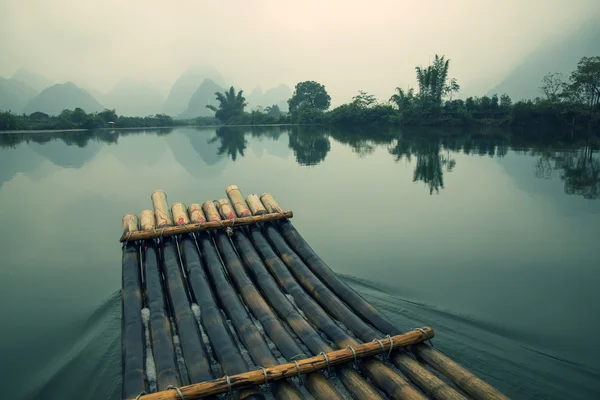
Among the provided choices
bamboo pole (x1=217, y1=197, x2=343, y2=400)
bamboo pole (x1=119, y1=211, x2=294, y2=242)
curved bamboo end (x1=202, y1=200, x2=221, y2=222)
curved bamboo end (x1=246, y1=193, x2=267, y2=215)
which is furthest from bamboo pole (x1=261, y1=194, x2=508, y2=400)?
curved bamboo end (x1=202, y1=200, x2=221, y2=222)

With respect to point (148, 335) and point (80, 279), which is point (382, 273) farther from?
point (80, 279)

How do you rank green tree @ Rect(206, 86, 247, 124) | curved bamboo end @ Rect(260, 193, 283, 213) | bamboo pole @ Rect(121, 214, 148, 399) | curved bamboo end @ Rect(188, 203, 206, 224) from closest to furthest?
bamboo pole @ Rect(121, 214, 148, 399)
curved bamboo end @ Rect(188, 203, 206, 224)
curved bamboo end @ Rect(260, 193, 283, 213)
green tree @ Rect(206, 86, 247, 124)

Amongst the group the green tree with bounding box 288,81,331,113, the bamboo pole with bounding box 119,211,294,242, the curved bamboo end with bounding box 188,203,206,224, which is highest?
the green tree with bounding box 288,81,331,113

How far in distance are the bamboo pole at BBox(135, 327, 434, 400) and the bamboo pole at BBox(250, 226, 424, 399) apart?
0.18 m

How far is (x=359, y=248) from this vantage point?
356 inches

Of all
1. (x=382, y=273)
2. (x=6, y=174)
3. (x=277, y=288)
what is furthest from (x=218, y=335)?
(x=6, y=174)

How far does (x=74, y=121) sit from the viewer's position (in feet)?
222

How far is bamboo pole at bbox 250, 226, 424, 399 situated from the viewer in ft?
10.6

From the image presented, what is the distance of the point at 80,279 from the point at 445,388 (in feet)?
24.5

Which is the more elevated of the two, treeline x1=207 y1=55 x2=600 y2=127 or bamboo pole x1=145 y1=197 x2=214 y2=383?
treeline x1=207 y1=55 x2=600 y2=127

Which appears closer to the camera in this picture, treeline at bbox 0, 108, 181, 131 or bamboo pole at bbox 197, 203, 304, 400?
bamboo pole at bbox 197, 203, 304, 400

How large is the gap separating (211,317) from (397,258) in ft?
17.3

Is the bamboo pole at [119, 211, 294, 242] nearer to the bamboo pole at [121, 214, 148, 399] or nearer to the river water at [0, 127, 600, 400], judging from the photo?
the bamboo pole at [121, 214, 148, 399]

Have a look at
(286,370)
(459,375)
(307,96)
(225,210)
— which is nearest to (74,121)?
(307,96)
